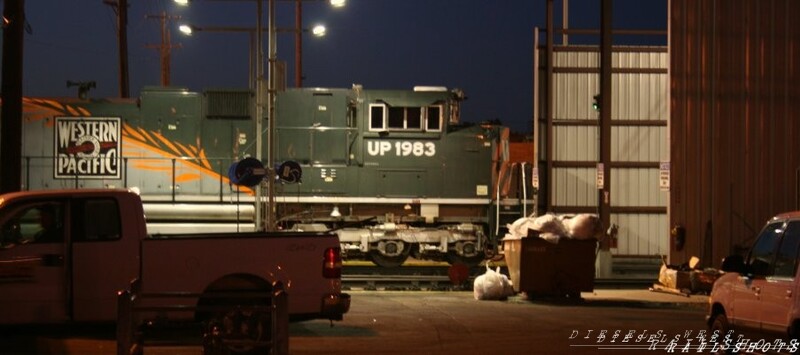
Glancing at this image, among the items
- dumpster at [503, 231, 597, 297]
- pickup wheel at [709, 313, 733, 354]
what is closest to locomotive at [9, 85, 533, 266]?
dumpster at [503, 231, 597, 297]

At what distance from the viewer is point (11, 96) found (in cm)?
1484

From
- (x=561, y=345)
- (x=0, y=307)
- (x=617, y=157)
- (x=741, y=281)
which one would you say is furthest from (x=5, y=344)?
(x=617, y=157)

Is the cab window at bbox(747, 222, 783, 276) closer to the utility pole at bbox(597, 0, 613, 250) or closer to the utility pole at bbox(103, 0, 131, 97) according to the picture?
the utility pole at bbox(597, 0, 613, 250)

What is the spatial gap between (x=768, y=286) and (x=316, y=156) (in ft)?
51.3

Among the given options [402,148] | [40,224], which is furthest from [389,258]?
[40,224]

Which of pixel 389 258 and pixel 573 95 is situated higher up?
pixel 573 95

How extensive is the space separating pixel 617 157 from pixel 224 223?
979cm

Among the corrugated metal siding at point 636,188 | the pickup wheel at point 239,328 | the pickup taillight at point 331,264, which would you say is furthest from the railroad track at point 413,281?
the pickup wheel at point 239,328

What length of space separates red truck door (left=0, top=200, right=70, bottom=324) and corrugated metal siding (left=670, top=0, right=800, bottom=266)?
13.3 m

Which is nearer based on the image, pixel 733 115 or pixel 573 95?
pixel 733 115

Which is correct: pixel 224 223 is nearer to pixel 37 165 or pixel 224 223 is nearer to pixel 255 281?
pixel 37 165

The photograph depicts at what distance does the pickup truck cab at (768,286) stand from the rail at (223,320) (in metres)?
4.46

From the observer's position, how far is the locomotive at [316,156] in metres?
23.4

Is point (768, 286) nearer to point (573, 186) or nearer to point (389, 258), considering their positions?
point (389, 258)
